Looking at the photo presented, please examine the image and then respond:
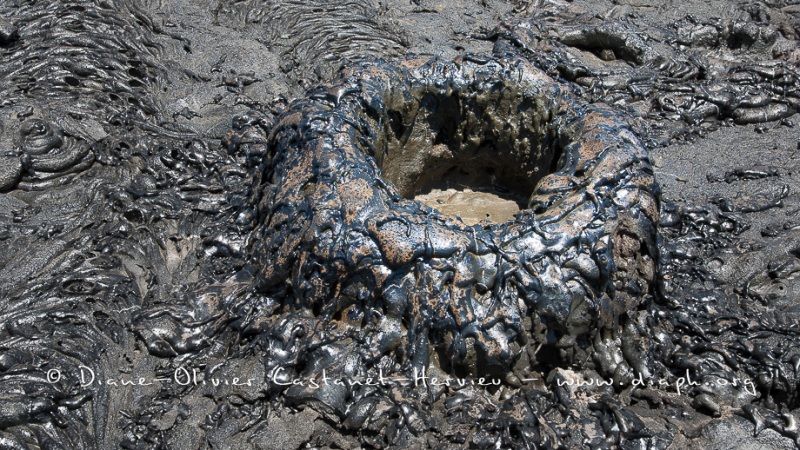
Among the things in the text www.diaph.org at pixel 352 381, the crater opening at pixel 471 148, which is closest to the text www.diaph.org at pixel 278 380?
the text www.diaph.org at pixel 352 381

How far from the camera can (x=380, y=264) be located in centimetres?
335

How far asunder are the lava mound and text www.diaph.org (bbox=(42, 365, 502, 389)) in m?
0.06

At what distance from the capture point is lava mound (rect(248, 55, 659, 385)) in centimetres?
333

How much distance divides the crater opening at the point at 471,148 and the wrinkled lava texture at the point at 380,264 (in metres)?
0.02

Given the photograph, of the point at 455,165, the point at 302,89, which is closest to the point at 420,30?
the point at 302,89

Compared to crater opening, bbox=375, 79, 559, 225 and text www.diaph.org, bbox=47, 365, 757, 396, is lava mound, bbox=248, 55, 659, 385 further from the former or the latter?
crater opening, bbox=375, 79, 559, 225

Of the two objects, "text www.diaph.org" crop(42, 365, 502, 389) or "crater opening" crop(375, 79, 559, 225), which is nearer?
"text www.diaph.org" crop(42, 365, 502, 389)

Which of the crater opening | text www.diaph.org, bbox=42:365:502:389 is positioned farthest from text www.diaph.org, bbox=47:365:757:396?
the crater opening

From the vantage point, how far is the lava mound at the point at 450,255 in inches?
131

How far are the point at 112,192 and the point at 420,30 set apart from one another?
115 inches

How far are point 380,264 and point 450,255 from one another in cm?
33

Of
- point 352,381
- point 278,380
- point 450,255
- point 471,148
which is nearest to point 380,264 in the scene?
point 450,255

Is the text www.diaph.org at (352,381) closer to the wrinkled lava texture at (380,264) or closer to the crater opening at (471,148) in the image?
the wrinkled lava texture at (380,264)

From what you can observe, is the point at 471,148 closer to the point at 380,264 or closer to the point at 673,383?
the point at 380,264
